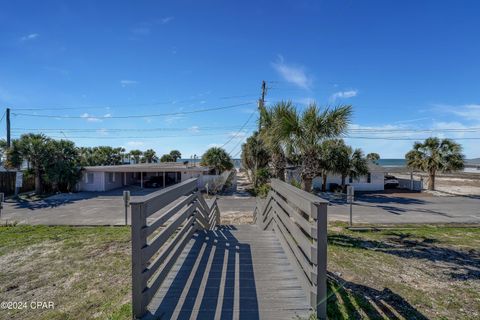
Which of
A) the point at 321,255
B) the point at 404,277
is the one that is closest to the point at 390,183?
the point at 404,277

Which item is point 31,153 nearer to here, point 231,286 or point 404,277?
point 231,286

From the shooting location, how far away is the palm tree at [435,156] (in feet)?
66.2

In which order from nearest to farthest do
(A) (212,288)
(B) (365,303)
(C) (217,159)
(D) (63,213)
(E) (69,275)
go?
(A) (212,288) < (B) (365,303) < (E) (69,275) < (D) (63,213) < (C) (217,159)

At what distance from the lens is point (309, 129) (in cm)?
646

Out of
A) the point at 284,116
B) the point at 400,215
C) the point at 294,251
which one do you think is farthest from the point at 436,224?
the point at 294,251

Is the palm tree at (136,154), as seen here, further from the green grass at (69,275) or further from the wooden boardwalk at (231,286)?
the wooden boardwalk at (231,286)

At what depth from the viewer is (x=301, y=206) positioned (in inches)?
111

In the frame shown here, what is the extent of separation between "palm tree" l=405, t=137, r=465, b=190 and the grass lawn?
16.8m

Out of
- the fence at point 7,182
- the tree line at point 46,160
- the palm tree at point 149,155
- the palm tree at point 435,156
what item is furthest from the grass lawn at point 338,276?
the palm tree at point 149,155

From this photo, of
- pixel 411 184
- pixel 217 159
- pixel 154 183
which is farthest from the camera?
pixel 154 183

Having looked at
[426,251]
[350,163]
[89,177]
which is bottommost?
[426,251]

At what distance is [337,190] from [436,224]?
1078 cm

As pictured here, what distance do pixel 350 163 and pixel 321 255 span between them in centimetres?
1952

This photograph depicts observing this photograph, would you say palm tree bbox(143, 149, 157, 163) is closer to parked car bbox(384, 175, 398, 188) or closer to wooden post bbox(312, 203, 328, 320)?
parked car bbox(384, 175, 398, 188)
